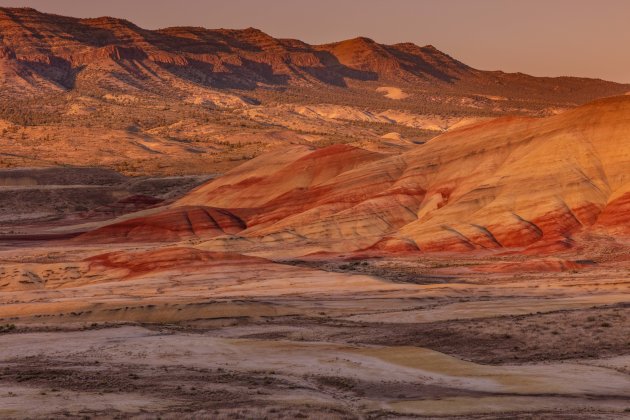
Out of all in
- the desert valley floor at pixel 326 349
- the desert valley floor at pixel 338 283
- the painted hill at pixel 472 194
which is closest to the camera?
the desert valley floor at pixel 326 349

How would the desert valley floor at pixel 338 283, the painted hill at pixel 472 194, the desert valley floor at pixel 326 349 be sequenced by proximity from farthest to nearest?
the painted hill at pixel 472 194
the desert valley floor at pixel 338 283
the desert valley floor at pixel 326 349

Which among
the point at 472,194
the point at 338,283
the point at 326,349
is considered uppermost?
the point at 472,194

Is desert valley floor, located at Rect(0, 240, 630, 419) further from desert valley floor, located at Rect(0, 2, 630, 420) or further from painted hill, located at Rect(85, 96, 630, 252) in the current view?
painted hill, located at Rect(85, 96, 630, 252)

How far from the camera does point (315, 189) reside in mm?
112625

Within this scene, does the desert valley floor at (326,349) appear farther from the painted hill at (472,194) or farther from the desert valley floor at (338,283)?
the painted hill at (472,194)

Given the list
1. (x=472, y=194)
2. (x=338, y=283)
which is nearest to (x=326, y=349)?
(x=338, y=283)

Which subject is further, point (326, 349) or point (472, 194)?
point (472, 194)

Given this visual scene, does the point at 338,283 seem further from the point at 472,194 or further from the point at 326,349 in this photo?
the point at 472,194

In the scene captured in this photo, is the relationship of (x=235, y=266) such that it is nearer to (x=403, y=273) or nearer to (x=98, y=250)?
(x=403, y=273)

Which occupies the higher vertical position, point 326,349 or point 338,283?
point 326,349

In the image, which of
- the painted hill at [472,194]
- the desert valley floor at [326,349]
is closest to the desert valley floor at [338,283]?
the desert valley floor at [326,349]

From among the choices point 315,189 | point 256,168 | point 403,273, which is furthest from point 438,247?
point 256,168

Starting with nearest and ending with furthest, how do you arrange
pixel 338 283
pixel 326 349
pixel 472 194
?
pixel 326 349, pixel 338 283, pixel 472 194

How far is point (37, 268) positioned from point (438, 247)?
113 ft
